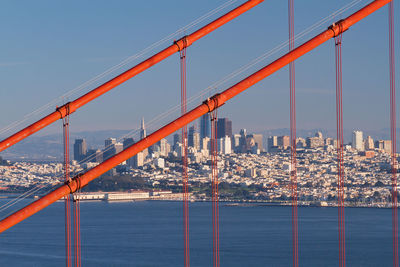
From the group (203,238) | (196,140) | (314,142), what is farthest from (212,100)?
(196,140)

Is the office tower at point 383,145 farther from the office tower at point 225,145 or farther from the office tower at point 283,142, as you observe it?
the office tower at point 225,145

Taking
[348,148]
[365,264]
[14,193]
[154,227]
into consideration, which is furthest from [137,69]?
[348,148]

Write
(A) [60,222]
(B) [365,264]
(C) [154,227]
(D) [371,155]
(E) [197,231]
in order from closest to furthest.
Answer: (B) [365,264] → (E) [197,231] → (C) [154,227] → (A) [60,222] → (D) [371,155]

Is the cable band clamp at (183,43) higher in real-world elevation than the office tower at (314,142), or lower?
lower

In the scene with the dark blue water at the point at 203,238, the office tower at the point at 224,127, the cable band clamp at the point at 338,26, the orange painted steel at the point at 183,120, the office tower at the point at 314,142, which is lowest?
the dark blue water at the point at 203,238

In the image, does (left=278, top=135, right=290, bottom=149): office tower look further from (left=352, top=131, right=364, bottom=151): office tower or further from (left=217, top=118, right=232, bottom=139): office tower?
(left=352, top=131, right=364, bottom=151): office tower

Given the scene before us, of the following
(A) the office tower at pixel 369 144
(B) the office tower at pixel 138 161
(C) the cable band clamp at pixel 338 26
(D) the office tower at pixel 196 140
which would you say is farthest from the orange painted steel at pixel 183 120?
(D) the office tower at pixel 196 140

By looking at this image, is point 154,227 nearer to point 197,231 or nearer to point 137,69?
point 197,231
